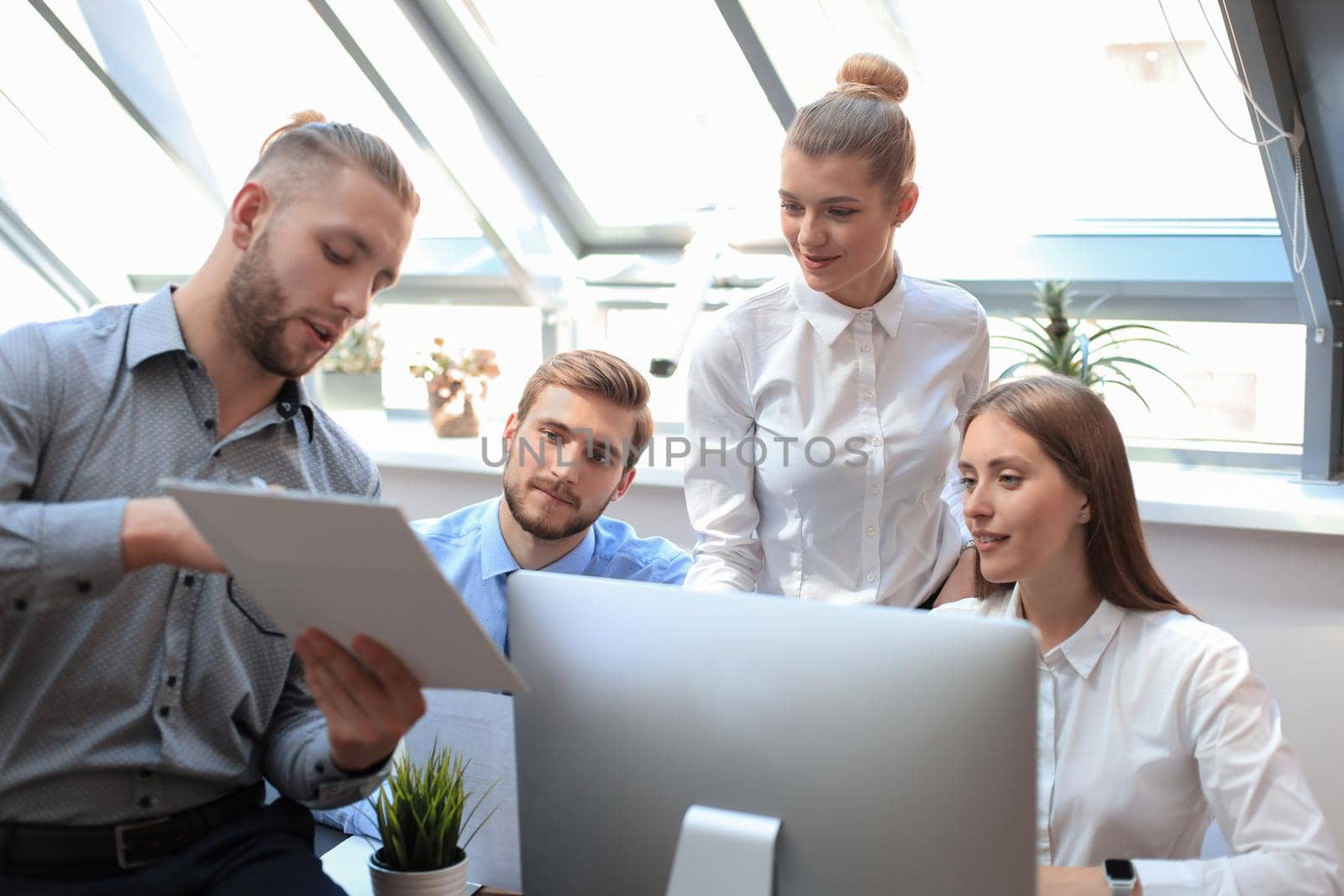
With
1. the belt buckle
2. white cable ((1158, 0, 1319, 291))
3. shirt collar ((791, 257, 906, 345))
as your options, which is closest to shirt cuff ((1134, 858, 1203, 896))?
shirt collar ((791, 257, 906, 345))

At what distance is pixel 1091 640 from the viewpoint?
1573 millimetres

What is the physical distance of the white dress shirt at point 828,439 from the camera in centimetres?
194

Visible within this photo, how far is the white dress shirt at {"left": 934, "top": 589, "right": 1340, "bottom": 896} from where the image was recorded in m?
1.34

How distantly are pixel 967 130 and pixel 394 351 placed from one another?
6.66 feet

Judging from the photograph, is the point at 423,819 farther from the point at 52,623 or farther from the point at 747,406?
the point at 747,406

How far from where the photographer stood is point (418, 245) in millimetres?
4020

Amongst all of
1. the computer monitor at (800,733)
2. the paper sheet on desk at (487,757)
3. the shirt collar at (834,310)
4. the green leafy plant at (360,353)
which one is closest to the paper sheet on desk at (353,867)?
the paper sheet on desk at (487,757)

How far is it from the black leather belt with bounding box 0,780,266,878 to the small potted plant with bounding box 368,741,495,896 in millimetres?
233

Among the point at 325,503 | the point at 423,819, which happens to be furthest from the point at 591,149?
the point at 325,503

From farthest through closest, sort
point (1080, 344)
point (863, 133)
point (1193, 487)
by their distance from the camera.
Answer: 1. point (1080, 344)
2. point (1193, 487)
3. point (863, 133)

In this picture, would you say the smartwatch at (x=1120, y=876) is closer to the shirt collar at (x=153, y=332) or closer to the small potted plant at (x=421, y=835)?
the small potted plant at (x=421, y=835)

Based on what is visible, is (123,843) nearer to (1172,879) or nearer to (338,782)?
(338,782)

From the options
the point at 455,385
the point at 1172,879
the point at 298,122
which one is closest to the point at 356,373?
the point at 455,385

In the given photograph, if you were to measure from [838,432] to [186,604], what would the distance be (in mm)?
991
